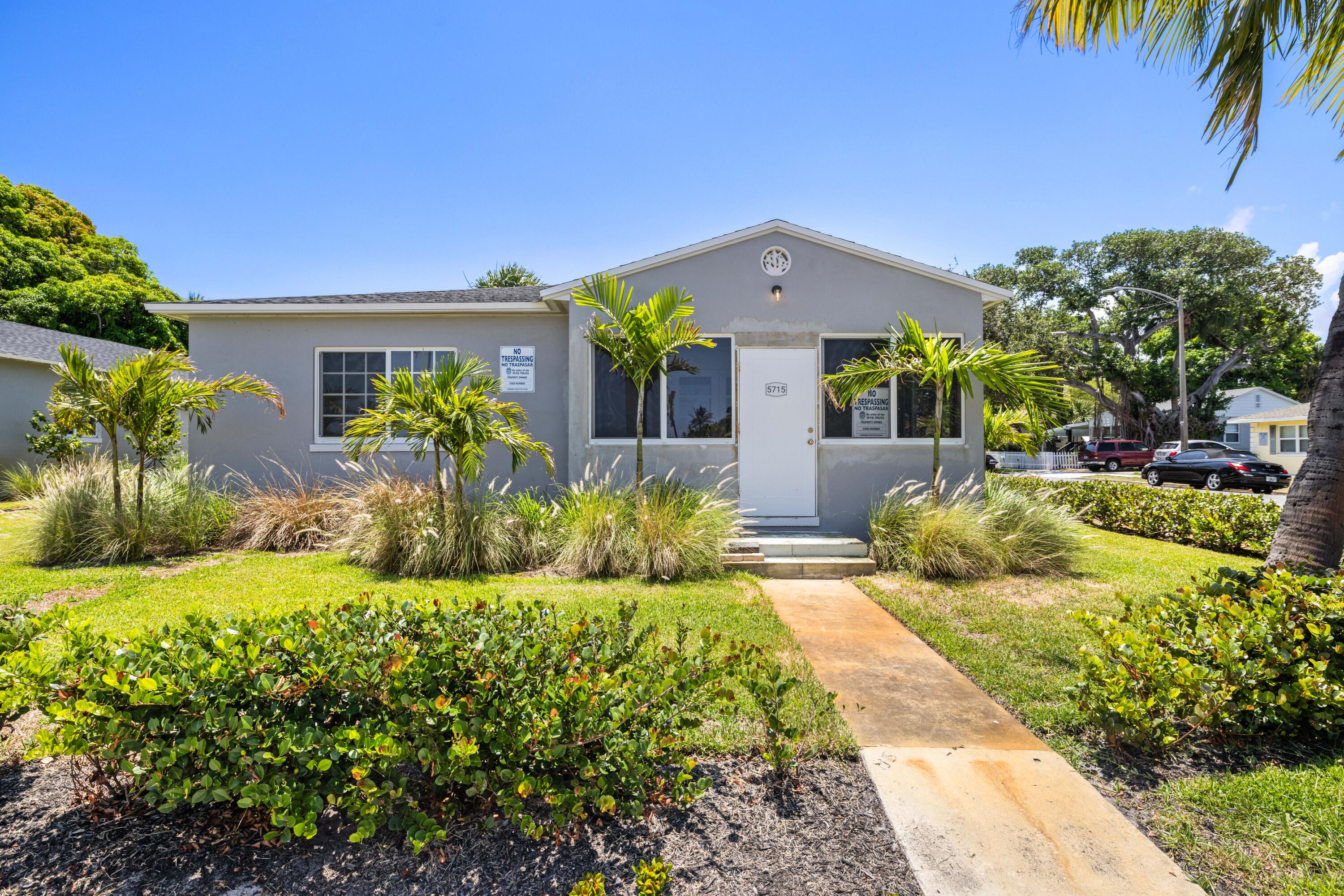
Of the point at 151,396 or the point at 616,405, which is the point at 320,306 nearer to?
the point at 151,396

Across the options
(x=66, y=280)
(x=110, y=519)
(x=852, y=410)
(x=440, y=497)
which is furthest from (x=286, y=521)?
(x=66, y=280)

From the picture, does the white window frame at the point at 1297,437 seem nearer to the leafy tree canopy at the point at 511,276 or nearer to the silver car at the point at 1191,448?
the silver car at the point at 1191,448

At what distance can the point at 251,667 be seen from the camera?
1.93m

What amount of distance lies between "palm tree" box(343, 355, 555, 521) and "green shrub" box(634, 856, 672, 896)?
4880 mm

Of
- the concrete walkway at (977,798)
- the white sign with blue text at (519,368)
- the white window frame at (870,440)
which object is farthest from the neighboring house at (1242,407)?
the concrete walkway at (977,798)

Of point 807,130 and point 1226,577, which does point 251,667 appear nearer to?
point 1226,577

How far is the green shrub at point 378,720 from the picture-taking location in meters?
1.79

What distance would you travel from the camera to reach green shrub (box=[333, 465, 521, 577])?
241 inches

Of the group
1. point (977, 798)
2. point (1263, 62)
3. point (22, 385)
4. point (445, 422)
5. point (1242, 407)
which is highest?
point (1263, 62)

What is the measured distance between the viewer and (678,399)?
820 centimetres

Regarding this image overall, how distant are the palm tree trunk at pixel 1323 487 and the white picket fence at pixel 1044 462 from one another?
107 feet

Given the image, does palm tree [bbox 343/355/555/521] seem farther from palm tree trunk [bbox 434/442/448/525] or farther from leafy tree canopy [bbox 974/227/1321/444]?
leafy tree canopy [bbox 974/227/1321/444]

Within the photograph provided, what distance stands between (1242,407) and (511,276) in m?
44.2

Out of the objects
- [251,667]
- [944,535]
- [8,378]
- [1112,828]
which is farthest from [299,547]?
[8,378]
